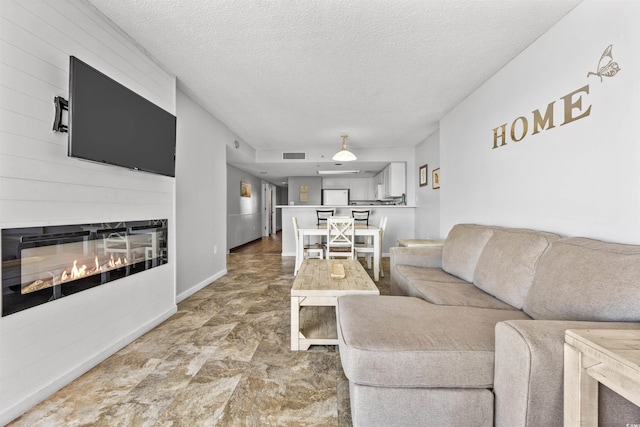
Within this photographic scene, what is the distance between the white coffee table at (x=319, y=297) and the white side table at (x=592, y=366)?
1.09 meters

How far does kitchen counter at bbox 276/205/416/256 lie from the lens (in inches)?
224

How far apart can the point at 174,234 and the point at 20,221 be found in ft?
4.28

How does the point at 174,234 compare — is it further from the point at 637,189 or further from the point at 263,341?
the point at 637,189

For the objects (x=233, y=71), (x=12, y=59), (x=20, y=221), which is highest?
(x=233, y=71)

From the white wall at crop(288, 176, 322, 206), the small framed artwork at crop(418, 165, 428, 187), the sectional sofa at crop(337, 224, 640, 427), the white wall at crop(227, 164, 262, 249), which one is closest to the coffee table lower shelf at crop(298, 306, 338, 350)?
the sectional sofa at crop(337, 224, 640, 427)

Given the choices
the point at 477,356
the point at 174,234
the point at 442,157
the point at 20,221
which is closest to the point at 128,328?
the point at 174,234

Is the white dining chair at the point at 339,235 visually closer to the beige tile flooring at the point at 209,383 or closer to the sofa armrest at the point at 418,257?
the sofa armrest at the point at 418,257

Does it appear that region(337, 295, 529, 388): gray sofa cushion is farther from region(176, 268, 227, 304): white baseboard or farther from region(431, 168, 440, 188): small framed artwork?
region(431, 168, 440, 188): small framed artwork

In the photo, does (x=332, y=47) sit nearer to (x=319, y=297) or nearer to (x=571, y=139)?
(x=571, y=139)

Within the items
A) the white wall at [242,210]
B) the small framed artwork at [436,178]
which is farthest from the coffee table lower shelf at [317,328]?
the white wall at [242,210]

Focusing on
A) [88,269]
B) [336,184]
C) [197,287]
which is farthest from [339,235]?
[336,184]

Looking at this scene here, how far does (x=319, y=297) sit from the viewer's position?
1.91m

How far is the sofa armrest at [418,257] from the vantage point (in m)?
2.69

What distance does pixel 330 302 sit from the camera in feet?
6.21
